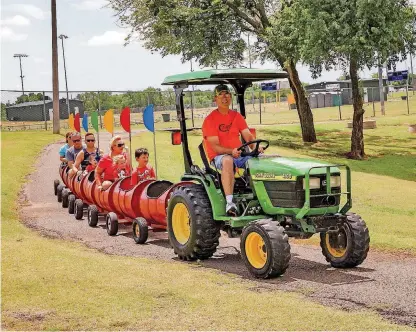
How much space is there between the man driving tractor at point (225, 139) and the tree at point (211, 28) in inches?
1008

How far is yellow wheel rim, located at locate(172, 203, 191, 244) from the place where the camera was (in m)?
11.0

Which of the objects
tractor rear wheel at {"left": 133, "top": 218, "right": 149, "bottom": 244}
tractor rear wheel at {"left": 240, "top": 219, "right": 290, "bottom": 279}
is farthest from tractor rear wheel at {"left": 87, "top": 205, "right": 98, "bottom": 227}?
tractor rear wheel at {"left": 240, "top": 219, "right": 290, "bottom": 279}

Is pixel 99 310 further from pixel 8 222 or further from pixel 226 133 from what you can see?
pixel 8 222

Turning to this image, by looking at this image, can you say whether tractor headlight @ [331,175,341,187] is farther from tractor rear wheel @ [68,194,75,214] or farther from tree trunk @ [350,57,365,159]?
tree trunk @ [350,57,365,159]

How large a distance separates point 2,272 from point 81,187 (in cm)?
742

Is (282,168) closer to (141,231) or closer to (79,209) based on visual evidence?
(141,231)

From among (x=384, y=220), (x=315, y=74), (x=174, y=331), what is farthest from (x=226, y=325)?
(x=315, y=74)

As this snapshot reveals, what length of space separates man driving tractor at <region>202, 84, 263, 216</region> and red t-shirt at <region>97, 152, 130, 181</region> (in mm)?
4794

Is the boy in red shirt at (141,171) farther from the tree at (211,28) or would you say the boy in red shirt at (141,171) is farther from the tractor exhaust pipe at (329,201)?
the tree at (211,28)

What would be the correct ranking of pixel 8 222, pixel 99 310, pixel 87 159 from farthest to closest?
pixel 87 159 → pixel 8 222 → pixel 99 310

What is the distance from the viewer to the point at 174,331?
6598mm

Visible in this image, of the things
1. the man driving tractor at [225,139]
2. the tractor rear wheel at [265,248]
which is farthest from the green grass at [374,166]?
the tractor rear wheel at [265,248]

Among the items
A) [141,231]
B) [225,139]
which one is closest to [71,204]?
[141,231]

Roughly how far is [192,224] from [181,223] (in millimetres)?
757
